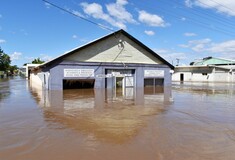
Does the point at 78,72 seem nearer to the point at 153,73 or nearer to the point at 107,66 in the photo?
the point at 107,66

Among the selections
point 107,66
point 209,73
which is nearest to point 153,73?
point 107,66

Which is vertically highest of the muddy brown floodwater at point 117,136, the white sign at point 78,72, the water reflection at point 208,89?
the white sign at point 78,72

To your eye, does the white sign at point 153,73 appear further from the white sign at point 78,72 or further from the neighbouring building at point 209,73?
the neighbouring building at point 209,73

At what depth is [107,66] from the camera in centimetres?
2353

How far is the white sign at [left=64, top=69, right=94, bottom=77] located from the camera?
21495 mm

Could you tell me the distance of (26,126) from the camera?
25.1ft

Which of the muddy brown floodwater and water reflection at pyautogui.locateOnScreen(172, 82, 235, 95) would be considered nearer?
the muddy brown floodwater

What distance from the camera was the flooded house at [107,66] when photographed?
2133 centimetres

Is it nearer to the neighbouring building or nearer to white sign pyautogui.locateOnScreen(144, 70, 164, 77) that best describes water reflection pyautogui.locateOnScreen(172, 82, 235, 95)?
white sign pyautogui.locateOnScreen(144, 70, 164, 77)

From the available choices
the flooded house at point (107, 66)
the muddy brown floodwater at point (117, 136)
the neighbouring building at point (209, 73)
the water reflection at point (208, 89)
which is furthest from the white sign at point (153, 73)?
the neighbouring building at point (209, 73)

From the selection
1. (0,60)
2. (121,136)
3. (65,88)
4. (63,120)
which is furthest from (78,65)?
(0,60)

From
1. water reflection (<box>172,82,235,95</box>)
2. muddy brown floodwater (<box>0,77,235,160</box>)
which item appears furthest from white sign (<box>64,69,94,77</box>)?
muddy brown floodwater (<box>0,77,235,160</box>)

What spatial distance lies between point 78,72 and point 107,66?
3.10m

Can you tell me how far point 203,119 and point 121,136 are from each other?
12.7 feet
